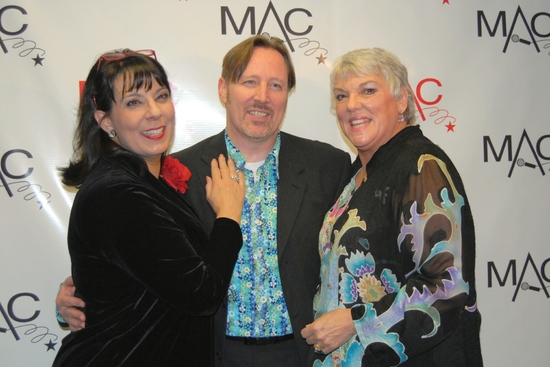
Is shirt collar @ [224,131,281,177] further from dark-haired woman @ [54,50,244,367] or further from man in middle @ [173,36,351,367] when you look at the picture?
dark-haired woman @ [54,50,244,367]

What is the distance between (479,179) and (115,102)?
6.35 ft

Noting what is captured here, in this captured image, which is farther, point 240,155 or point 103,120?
point 240,155

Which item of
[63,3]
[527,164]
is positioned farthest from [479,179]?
[63,3]

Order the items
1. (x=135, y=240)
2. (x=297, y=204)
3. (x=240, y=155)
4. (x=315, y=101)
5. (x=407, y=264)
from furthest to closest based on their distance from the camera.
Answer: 1. (x=315, y=101)
2. (x=240, y=155)
3. (x=297, y=204)
4. (x=407, y=264)
5. (x=135, y=240)

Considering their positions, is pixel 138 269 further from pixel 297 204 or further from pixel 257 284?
pixel 297 204

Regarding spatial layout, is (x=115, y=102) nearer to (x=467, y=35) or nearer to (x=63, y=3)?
(x=63, y=3)

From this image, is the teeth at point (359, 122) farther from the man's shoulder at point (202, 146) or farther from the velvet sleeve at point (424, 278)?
the man's shoulder at point (202, 146)

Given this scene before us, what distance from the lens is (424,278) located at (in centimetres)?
129

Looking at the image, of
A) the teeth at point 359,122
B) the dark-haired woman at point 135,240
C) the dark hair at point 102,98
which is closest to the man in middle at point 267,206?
the dark-haired woman at point 135,240

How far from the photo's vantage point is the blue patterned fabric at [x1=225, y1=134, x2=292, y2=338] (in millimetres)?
1763

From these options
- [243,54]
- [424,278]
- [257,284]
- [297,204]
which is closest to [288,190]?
[297,204]


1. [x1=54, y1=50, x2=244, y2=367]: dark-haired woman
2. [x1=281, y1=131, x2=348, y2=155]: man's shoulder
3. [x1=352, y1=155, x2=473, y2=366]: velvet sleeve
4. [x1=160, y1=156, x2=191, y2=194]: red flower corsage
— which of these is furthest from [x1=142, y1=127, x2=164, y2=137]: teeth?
[x1=352, y1=155, x2=473, y2=366]: velvet sleeve

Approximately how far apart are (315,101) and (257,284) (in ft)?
3.49

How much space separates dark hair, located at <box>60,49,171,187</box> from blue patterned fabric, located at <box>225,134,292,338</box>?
20.5 inches
